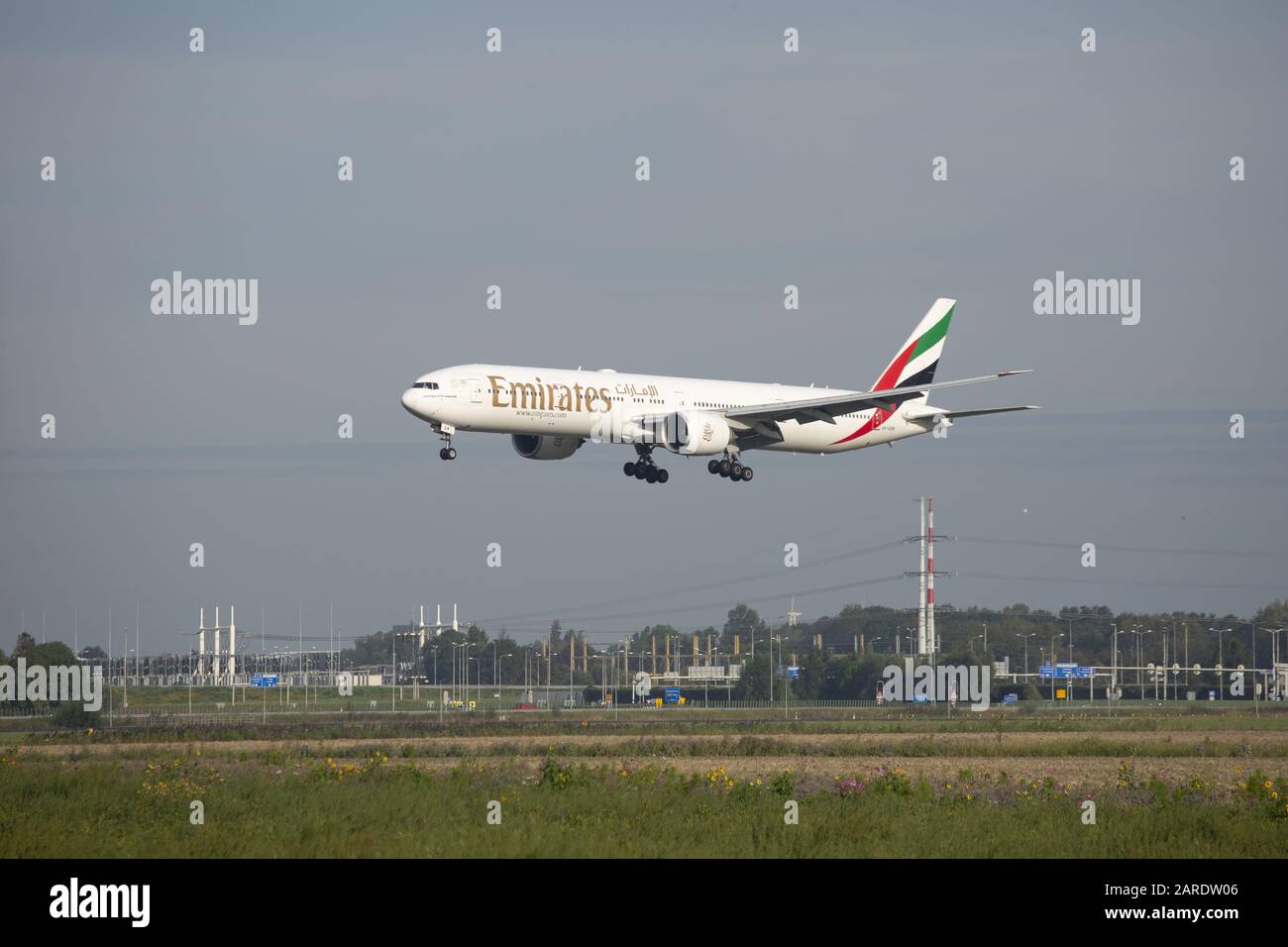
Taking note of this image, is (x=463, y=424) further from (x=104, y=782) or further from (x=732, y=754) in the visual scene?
(x=104, y=782)

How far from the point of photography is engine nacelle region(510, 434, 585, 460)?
196ft

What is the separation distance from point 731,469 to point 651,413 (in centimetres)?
558

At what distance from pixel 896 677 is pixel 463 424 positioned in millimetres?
70481

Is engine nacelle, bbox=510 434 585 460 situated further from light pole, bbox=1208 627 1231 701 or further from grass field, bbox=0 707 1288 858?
light pole, bbox=1208 627 1231 701

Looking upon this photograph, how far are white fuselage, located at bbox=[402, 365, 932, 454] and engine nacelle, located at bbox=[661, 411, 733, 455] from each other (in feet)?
2.84

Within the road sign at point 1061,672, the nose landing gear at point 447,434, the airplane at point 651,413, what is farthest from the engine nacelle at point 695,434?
the road sign at point 1061,672

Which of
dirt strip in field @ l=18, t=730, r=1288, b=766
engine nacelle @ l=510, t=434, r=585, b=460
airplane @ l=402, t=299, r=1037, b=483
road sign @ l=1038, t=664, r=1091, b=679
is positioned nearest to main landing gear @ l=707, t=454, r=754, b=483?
airplane @ l=402, t=299, r=1037, b=483

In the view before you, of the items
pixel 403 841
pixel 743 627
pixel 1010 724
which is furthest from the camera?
pixel 743 627

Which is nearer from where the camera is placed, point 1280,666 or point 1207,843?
point 1207,843

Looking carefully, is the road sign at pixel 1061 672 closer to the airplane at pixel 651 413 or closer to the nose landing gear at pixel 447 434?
the airplane at pixel 651 413

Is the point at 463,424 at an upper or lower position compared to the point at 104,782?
upper

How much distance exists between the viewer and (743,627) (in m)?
190

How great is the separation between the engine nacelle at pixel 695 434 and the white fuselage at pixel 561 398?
0.86 meters
